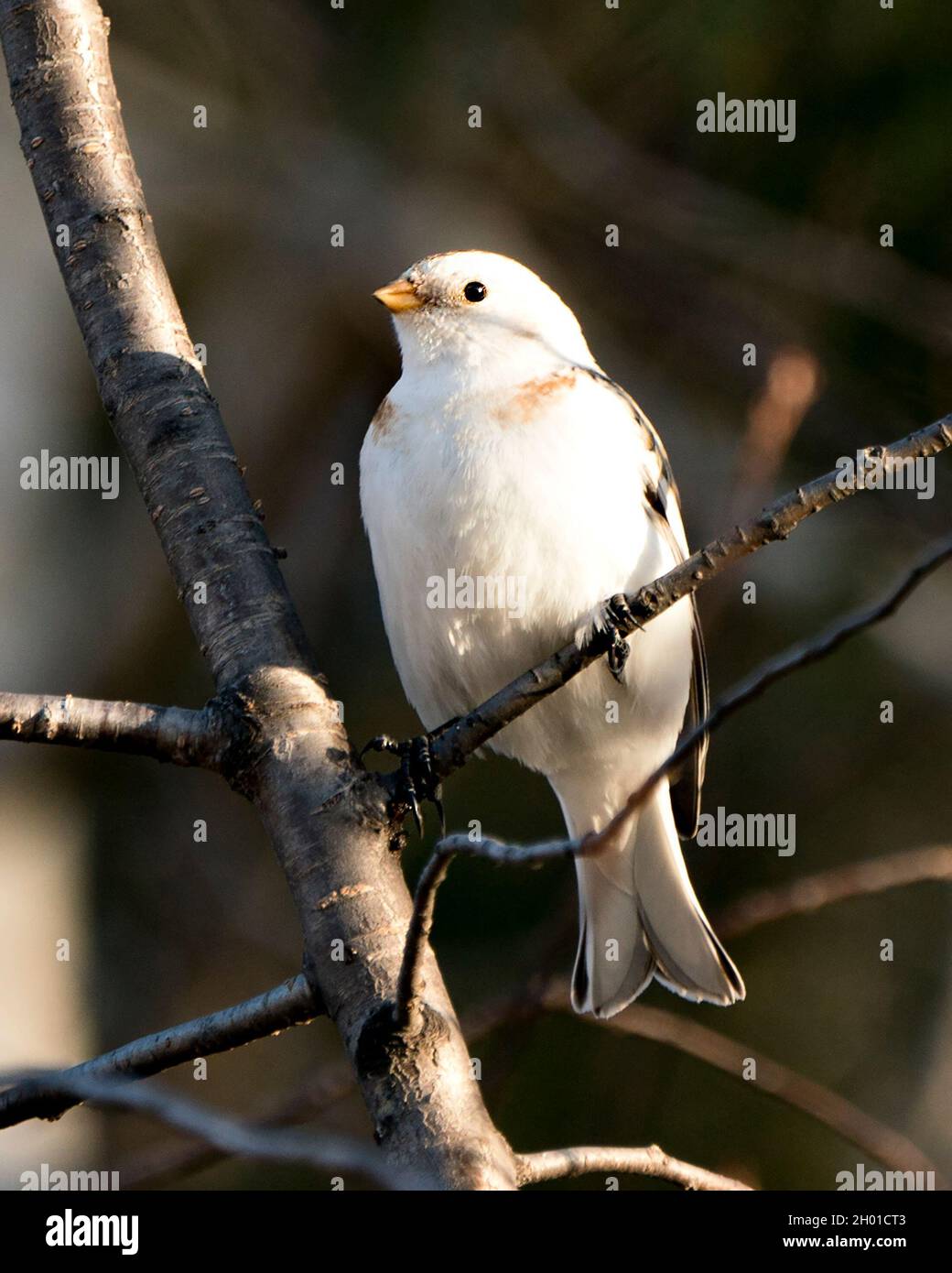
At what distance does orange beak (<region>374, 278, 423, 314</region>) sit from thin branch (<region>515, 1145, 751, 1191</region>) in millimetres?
2182

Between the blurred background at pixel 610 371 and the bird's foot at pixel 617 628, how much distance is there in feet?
6.52

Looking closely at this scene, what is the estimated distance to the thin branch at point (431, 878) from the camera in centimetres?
175

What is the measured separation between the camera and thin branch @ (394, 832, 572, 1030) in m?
1.75

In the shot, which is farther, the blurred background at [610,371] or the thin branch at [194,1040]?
the blurred background at [610,371]

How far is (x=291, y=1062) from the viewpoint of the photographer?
645cm

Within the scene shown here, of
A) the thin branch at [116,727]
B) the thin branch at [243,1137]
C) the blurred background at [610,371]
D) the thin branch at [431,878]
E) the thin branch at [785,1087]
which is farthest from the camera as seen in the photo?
the blurred background at [610,371]

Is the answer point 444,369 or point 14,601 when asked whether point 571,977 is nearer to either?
point 444,369

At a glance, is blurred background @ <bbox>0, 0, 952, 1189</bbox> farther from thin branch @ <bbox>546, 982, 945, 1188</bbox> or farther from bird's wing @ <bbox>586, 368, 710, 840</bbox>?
thin branch @ <bbox>546, 982, 945, 1188</bbox>

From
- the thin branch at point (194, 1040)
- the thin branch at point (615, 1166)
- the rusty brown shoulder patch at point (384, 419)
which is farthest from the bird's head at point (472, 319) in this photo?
the thin branch at point (615, 1166)

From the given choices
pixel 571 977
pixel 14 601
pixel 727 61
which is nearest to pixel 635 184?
pixel 727 61

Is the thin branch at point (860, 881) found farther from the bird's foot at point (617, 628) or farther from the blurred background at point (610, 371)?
the blurred background at point (610, 371)

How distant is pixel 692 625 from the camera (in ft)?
12.8

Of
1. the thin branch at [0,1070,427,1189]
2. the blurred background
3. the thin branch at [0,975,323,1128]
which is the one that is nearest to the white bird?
the thin branch at [0,975,323,1128]

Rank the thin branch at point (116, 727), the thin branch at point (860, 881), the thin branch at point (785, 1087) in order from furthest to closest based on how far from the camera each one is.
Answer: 1. the thin branch at point (785, 1087)
2. the thin branch at point (860, 881)
3. the thin branch at point (116, 727)
